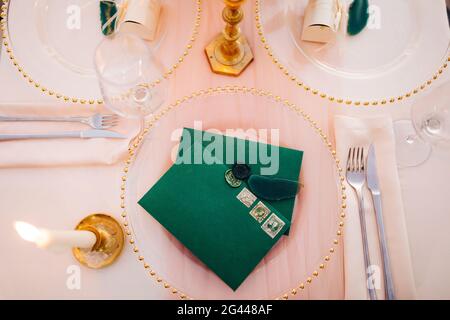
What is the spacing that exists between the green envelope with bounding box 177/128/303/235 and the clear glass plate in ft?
0.49

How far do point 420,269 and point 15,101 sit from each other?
3.00 ft

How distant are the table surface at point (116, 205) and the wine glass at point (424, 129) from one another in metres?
0.02

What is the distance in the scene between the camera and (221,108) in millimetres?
639

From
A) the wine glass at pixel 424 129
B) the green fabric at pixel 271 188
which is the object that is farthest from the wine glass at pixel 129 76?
the wine glass at pixel 424 129

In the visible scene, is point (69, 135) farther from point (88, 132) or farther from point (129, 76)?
point (129, 76)

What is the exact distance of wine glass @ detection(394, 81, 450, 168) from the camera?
0.65 meters

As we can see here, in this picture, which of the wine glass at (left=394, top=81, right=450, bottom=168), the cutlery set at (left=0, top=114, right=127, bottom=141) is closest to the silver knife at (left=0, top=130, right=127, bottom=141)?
the cutlery set at (left=0, top=114, right=127, bottom=141)

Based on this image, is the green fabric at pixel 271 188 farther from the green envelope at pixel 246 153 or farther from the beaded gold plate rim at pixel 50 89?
the beaded gold plate rim at pixel 50 89

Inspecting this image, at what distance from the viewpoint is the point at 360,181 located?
65cm

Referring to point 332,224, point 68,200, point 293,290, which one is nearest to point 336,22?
point 332,224

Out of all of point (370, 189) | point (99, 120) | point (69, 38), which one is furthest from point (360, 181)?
point (69, 38)

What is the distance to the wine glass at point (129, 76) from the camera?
0.59 metres

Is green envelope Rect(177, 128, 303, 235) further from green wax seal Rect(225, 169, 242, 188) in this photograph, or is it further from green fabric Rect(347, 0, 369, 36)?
green fabric Rect(347, 0, 369, 36)

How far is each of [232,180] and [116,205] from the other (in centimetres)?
25
